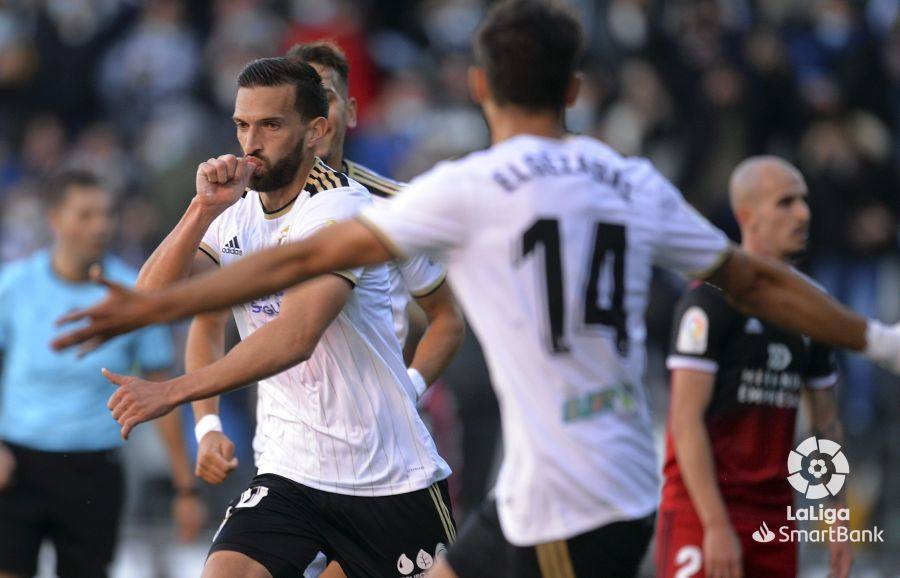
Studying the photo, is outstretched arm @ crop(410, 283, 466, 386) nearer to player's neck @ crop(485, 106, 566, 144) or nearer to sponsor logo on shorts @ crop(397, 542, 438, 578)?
sponsor logo on shorts @ crop(397, 542, 438, 578)

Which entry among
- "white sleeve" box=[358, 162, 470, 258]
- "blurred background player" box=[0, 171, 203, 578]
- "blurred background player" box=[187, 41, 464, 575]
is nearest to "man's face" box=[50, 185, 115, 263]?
"blurred background player" box=[0, 171, 203, 578]

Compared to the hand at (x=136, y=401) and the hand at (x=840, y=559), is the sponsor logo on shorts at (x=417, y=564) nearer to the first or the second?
the hand at (x=136, y=401)

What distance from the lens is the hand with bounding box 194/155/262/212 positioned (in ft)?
18.3

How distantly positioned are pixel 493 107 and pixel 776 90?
10458mm

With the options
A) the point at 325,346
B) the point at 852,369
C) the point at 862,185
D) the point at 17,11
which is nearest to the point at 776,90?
the point at 862,185

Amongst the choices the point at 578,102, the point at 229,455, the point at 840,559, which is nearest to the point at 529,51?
the point at 229,455

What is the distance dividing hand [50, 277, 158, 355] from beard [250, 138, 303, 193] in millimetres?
1823

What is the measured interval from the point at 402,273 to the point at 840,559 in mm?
2440

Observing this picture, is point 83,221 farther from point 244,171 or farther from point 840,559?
point 840,559

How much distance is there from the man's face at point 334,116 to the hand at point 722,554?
2.55 m

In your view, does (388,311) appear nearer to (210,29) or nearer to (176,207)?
(176,207)

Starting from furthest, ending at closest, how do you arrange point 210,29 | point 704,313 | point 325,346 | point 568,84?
point 210,29
point 704,313
point 325,346
point 568,84


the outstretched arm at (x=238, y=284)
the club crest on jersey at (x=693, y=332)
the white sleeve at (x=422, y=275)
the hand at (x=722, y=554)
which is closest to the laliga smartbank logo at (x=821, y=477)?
the hand at (x=722, y=554)

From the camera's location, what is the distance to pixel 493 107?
174 inches
